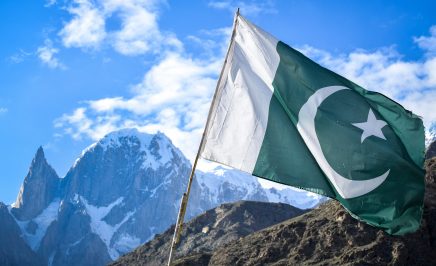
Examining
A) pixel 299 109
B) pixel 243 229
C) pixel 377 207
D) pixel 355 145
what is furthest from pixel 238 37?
pixel 243 229

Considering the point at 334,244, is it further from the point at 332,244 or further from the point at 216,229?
the point at 216,229

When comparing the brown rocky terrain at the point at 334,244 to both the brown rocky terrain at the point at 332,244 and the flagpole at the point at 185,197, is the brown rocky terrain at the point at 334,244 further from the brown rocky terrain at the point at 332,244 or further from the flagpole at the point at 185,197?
the flagpole at the point at 185,197

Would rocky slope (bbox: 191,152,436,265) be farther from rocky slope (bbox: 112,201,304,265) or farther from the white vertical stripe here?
the white vertical stripe

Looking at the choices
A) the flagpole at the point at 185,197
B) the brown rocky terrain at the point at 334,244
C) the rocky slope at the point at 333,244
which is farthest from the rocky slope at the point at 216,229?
the flagpole at the point at 185,197

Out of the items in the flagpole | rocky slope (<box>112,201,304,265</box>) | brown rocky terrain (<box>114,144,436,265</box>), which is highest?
rocky slope (<box>112,201,304,265</box>)

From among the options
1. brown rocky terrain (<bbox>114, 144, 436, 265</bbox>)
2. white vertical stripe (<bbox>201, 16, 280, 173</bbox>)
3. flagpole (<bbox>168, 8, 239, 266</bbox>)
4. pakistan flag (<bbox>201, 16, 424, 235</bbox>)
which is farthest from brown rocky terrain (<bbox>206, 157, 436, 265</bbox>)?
flagpole (<bbox>168, 8, 239, 266</bbox>)

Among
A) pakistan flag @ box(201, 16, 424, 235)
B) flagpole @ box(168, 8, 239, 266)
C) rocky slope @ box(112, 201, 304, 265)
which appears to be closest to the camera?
flagpole @ box(168, 8, 239, 266)

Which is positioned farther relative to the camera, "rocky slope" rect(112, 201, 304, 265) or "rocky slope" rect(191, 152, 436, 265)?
"rocky slope" rect(112, 201, 304, 265)
